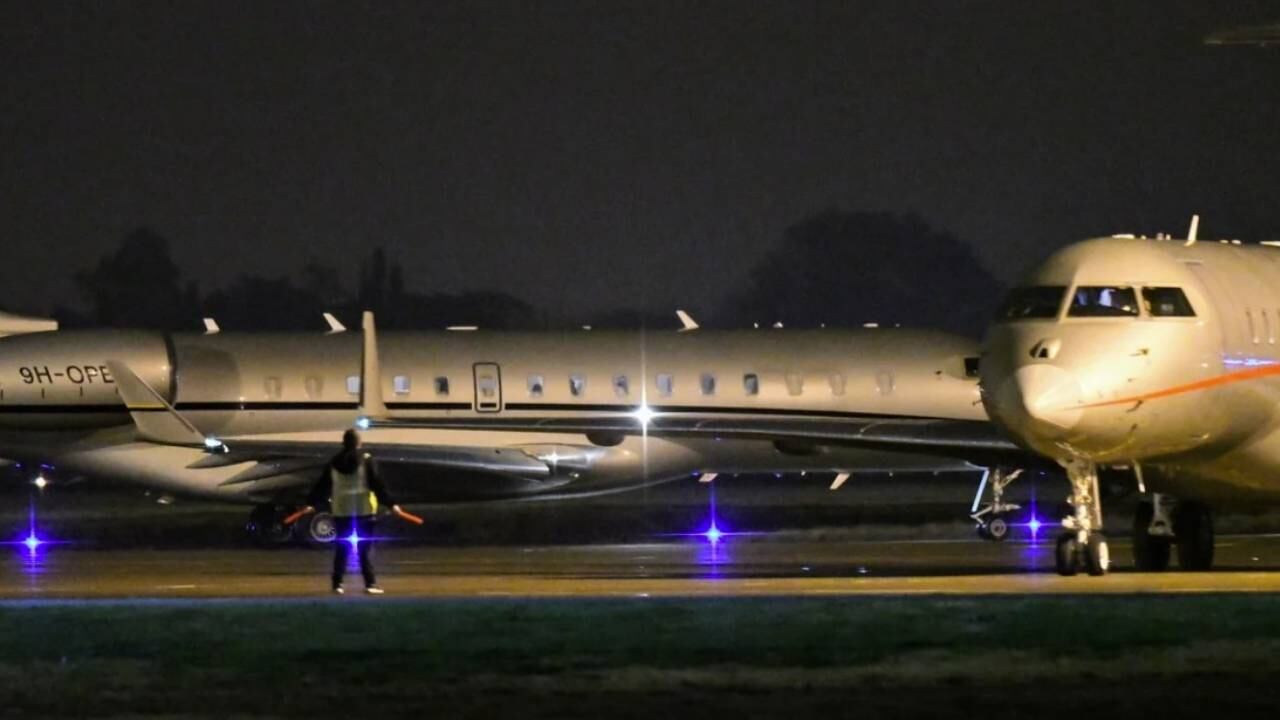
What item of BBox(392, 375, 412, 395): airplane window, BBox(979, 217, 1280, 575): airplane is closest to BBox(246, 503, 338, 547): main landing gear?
BBox(392, 375, 412, 395): airplane window

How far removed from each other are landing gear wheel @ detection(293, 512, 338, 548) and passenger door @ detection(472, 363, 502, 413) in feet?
16.1

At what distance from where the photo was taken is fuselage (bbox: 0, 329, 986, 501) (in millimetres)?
44906

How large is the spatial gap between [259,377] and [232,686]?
2995 cm

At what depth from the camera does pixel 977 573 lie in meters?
29.6

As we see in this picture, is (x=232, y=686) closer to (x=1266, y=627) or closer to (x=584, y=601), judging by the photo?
(x=584, y=601)

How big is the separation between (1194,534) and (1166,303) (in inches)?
183

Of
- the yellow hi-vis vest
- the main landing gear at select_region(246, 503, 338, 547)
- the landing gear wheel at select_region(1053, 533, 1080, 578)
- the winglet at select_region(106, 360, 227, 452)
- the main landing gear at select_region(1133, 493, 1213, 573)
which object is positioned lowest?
the landing gear wheel at select_region(1053, 533, 1080, 578)

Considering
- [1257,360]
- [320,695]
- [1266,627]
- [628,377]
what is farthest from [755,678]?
[628,377]

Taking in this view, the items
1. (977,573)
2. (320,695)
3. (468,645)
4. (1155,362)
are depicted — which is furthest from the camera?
(977,573)

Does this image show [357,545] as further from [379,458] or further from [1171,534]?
[379,458]

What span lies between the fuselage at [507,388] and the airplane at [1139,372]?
→ 55.6 ft

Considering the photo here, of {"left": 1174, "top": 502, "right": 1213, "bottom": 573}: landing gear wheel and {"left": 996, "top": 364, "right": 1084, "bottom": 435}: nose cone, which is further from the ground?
{"left": 996, "top": 364, "right": 1084, "bottom": 435}: nose cone

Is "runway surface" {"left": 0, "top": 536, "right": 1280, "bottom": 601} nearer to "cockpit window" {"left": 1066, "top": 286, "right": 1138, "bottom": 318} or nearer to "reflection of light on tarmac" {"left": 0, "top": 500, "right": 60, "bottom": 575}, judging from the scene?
Answer: "reflection of light on tarmac" {"left": 0, "top": 500, "right": 60, "bottom": 575}

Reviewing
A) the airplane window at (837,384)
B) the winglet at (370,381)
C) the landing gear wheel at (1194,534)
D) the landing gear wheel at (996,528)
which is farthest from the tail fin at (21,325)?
the landing gear wheel at (1194,534)
